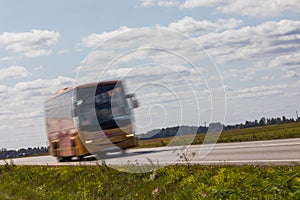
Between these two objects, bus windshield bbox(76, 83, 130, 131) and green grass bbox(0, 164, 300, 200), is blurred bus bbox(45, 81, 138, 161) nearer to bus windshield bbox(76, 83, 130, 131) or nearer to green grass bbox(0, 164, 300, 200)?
bus windshield bbox(76, 83, 130, 131)

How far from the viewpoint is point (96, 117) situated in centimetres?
2822

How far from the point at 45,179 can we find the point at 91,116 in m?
6.17

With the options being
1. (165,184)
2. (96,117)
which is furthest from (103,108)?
(165,184)

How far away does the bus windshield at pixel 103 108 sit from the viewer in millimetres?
27344

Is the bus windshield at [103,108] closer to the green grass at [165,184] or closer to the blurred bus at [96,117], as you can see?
the blurred bus at [96,117]

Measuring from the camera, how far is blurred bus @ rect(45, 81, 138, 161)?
1081 inches

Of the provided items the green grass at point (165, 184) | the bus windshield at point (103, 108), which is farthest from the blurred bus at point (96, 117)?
the green grass at point (165, 184)

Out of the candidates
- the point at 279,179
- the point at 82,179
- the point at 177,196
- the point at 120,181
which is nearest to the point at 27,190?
the point at 82,179

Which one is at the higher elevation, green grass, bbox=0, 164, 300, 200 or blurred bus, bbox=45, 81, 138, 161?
blurred bus, bbox=45, 81, 138, 161

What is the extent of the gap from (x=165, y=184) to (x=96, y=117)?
14.7 meters

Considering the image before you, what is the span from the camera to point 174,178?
14.0 metres

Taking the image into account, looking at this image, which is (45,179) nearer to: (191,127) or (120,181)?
(120,181)

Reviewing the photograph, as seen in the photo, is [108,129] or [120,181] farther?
[108,129]

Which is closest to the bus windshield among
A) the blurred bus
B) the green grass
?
the blurred bus
